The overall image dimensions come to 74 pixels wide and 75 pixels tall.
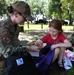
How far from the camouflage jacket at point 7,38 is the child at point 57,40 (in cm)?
80

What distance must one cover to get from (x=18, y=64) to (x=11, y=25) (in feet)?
2.09

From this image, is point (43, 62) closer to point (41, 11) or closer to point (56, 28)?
point (56, 28)

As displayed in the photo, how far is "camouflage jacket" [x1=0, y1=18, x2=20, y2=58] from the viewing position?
12.4ft

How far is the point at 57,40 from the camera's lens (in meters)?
5.05

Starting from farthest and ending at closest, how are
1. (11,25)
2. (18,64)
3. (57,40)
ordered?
(57,40) < (11,25) < (18,64)

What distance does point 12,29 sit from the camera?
3961 millimetres

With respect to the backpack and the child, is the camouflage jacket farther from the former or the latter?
the child

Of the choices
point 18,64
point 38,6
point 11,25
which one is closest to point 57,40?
point 11,25

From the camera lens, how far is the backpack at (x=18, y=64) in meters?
3.72

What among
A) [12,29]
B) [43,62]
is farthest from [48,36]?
[12,29]

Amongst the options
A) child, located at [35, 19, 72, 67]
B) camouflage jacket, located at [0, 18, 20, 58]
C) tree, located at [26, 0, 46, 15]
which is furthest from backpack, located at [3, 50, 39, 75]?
tree, located at [26, 0, 46, 15]

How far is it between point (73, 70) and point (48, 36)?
2.78ft

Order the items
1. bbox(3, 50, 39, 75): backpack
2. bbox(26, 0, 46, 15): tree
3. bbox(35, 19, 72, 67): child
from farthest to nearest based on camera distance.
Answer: bbox(26, 0, 46, 15): tree, bbox(35, 19, 72, 67): child, bbox(3, 50, 39, 75): backpack

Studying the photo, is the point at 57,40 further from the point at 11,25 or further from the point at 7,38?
the point at 7,38
